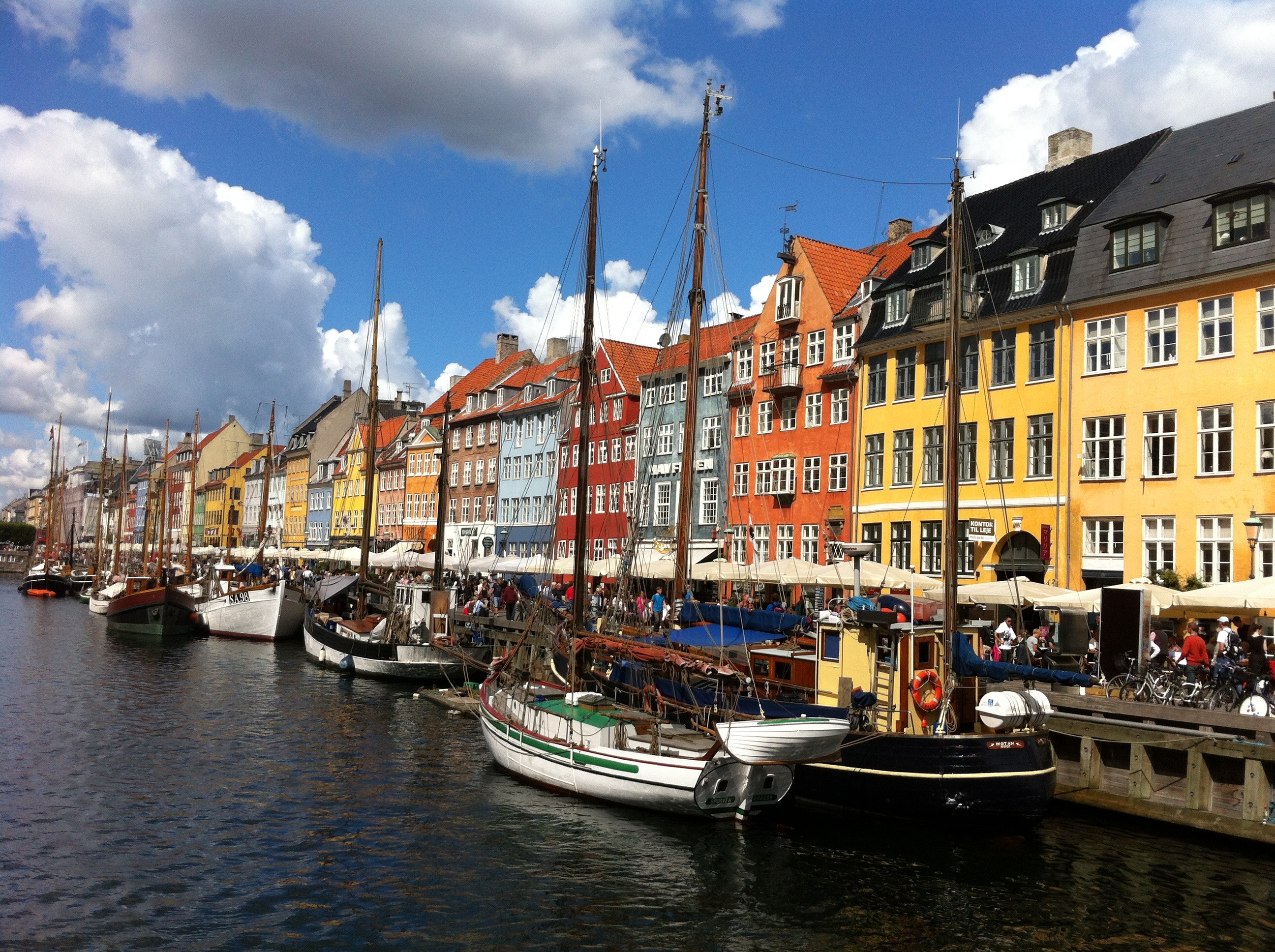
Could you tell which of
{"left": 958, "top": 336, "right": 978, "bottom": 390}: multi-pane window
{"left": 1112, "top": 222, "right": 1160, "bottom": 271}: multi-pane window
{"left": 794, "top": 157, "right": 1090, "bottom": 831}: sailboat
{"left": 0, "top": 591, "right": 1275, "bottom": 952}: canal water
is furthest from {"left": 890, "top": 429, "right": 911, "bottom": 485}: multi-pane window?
{"left": 0, "top": 591, "right": 1275, "bottom": 952}: canal water

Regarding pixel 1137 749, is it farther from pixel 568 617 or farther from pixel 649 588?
pixel 649 588

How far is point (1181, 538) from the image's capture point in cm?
3250

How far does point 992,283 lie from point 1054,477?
8335mm

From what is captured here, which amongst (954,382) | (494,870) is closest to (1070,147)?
(954,382)

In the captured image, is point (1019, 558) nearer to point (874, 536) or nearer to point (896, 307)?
point (874, 536)

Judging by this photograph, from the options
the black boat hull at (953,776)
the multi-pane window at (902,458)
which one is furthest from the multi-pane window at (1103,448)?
the black boat hull at (953,776)

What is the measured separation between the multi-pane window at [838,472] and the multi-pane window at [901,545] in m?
3.81

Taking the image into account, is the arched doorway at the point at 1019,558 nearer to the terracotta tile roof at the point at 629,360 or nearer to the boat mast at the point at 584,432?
the boat mast at the point at 584,432

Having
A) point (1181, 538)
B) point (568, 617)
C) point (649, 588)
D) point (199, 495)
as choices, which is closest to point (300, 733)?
point (568, 617)

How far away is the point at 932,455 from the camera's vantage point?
41156 millimetres

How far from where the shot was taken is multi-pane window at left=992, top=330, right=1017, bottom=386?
1512 inches

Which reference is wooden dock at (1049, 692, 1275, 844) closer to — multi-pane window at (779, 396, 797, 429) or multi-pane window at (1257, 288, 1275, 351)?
multi-pane window at (1257, 288, 1275, 351)

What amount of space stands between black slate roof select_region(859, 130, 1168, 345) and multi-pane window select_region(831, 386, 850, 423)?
8.46 feet

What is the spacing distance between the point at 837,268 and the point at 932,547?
1596 cm
